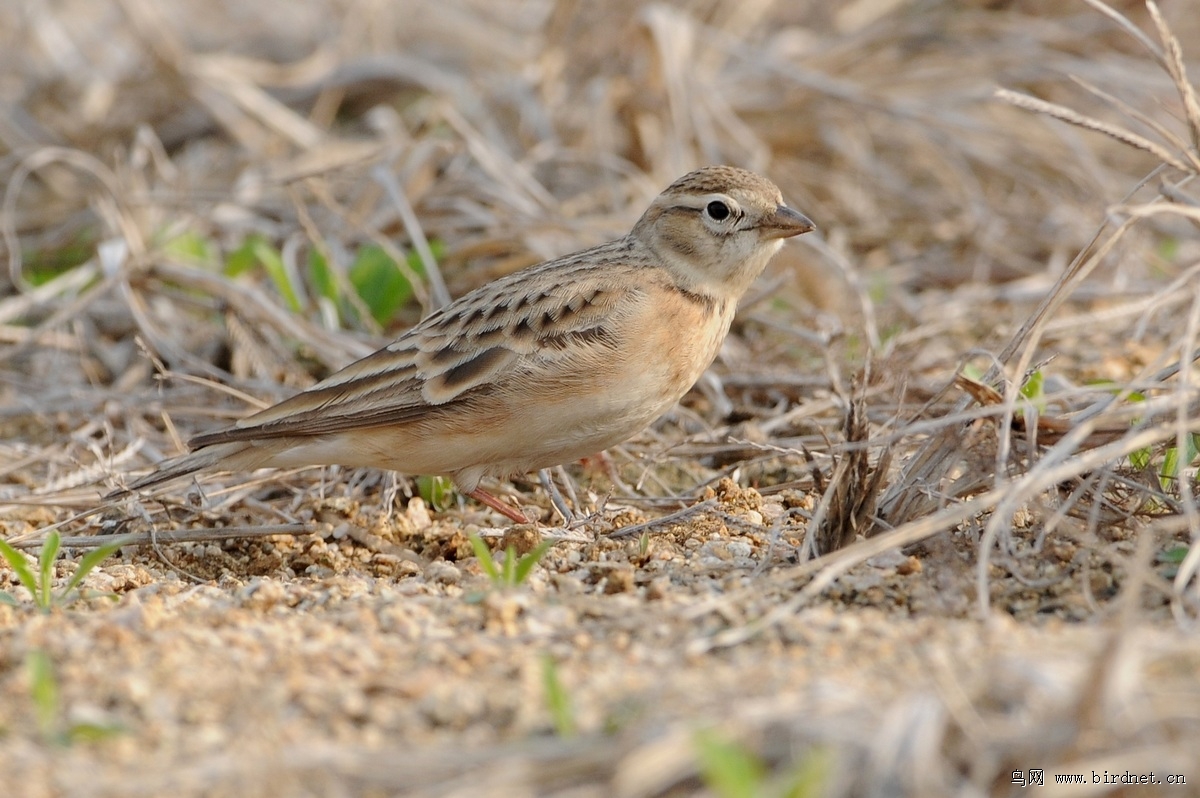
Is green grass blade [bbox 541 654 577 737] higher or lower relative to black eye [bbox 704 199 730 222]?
lower

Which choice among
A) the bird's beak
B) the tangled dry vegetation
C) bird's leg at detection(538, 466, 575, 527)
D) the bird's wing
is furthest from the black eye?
bird's leg at detection(538, 466, 575, 527)

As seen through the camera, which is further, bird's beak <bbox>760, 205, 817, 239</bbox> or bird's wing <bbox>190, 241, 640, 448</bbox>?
bird's beak <bbox>760, 205, 817, 239</bbox>

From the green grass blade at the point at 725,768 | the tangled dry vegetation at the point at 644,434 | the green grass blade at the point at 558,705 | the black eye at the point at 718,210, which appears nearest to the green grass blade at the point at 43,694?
the tangled dry vegetation at the point at 644,434

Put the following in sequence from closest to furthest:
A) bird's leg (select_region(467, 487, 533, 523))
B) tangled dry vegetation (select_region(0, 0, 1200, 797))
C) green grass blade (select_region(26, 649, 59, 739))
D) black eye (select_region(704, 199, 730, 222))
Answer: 1. tangled dry vegetation (select_region(0, 0, 1200, 797))
2. green grass blade (select_region(26, 649, 59, 739))
3. bird's leg (select_region(467, 487, 533, 523))
4. black eye (select_region(704, 199, 730, 222))

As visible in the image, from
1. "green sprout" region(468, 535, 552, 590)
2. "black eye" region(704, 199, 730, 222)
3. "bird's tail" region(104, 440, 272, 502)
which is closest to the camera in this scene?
"green sprout" region(468, 535, 552, 590)

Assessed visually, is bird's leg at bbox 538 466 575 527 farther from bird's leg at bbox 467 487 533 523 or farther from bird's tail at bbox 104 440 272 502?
bird's tail at bbox 104 440 272 502

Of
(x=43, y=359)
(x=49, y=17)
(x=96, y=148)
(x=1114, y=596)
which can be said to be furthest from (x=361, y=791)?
(x=49, y=17)

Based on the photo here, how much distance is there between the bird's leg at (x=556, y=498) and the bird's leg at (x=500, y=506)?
5.8 inches

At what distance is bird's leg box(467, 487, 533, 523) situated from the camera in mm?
5178

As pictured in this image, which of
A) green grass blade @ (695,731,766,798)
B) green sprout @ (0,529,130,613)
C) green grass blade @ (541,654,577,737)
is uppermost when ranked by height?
green sprout @ (0,529,130,613)

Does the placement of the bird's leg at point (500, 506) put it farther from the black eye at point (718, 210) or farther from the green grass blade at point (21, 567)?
the green grass blade at point (21, 567)

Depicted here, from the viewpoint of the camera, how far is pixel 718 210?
216 inches

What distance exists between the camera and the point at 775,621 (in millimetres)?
3420

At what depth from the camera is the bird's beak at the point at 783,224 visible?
17.6 feet
